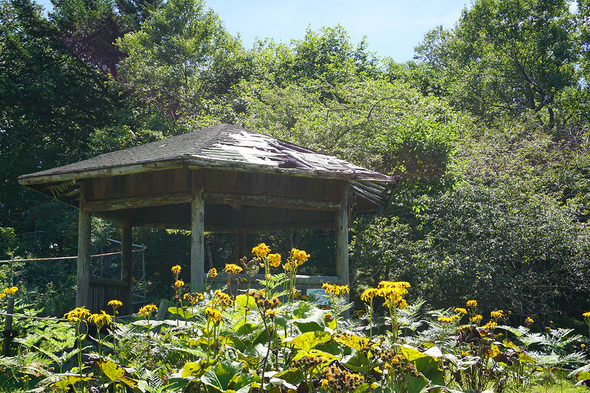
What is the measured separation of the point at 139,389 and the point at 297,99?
48.9 feet

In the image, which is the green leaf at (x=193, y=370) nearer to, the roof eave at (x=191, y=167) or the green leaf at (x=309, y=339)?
the green leaf at (x=309, y=339)

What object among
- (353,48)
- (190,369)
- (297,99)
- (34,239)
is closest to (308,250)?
(297,99)

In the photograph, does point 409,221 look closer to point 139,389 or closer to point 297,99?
point 297,99

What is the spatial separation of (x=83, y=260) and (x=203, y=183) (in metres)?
2.59

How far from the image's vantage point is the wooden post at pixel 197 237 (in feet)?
22.2

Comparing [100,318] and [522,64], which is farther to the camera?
[522,64]

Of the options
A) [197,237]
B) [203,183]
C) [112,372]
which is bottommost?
[112,372]

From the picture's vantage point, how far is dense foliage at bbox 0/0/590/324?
43.0 feet

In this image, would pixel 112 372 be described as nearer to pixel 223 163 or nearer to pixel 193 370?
pixel 193 370

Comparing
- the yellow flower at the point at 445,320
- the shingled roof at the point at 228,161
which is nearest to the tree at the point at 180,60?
the shingled roof at the point at 228,161

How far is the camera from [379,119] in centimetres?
1469

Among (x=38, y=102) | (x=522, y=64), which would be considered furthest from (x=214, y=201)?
(x=522, y=64)

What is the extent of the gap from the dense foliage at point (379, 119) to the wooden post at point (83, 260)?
25.3 feet

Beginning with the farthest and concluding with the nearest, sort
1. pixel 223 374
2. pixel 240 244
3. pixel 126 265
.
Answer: pixel 240 244 → pixel 126 265 → pixel 223 374
